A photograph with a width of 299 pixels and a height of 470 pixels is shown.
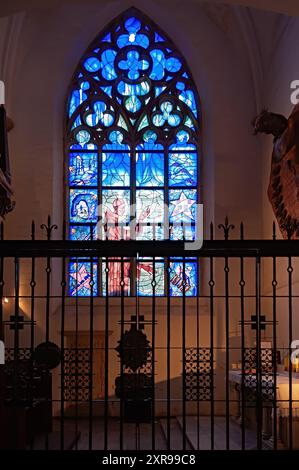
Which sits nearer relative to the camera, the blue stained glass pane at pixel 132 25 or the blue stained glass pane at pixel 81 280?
the blue stained glass pane at pixel 81 280

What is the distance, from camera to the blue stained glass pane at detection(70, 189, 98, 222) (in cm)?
1229

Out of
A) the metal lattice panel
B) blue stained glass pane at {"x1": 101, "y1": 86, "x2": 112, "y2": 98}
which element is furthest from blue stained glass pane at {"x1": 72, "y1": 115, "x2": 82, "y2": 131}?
the metal lattice panel

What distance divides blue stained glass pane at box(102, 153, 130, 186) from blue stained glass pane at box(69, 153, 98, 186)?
0.52 feet

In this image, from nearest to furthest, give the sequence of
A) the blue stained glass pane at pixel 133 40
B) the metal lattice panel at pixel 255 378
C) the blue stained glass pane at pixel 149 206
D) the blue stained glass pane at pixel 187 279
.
Result: the metal lattice panel at pixel 255 378 < the blue stained glass pane at pixel 187 279 < the blue stained glass pane at pixel 149 206 < the blue stained glass pane at pixel 133 40

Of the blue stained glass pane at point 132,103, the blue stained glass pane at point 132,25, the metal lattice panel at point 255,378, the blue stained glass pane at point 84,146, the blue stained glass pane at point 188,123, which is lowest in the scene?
the metal lattice panel at point 255,378

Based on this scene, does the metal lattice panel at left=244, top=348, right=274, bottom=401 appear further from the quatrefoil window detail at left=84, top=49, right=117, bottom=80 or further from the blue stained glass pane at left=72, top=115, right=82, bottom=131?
the quatrefoil window detail at left=84, top=49, right=117, bottom=80

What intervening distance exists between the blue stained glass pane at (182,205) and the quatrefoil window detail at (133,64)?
2235 millimetres

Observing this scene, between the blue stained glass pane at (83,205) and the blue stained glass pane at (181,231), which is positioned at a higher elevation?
the blue stained glass pane at (83,205)

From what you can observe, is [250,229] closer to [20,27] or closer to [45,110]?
[45,110]

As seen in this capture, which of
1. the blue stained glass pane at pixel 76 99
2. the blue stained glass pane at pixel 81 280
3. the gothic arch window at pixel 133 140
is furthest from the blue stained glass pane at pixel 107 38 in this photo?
the blue stained glass pane at pixel 81 280

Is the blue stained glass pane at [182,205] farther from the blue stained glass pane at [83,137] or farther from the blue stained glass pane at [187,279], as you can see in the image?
the blue stained glass pane at [83,137]

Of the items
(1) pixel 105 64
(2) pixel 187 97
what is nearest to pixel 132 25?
(1) pixel 105 64

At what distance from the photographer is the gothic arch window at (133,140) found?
40.3 feet

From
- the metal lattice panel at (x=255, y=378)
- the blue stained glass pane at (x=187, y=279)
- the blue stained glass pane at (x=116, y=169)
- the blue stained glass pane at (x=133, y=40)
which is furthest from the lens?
the blue stained glass pane at (x=133, y=40)
